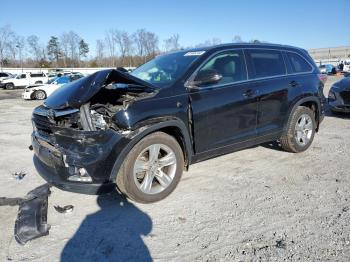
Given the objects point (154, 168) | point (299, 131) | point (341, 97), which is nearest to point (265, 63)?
point (299, 131)

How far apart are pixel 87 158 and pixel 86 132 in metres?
0.28

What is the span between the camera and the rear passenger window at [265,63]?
4906 millimetres

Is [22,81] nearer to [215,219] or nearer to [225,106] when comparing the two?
[225,106]

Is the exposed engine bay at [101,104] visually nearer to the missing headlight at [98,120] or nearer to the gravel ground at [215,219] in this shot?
the missing headlight at [98,120]

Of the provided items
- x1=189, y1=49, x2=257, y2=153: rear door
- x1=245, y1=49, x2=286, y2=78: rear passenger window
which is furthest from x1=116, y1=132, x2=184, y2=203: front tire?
x1=245, y1=49, x2=286, y2=78: rear passenger window

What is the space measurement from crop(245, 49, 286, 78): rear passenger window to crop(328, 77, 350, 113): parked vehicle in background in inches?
167

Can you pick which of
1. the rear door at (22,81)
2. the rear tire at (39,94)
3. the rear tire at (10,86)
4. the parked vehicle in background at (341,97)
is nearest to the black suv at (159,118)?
the parked vehicle in background at (341,97)

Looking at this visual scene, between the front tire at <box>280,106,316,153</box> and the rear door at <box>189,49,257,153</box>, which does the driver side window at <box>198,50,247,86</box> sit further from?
the front tire at <box>280,106,316,153</box>

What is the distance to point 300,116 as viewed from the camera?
5609 mm

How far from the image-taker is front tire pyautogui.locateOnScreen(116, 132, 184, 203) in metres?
3.67

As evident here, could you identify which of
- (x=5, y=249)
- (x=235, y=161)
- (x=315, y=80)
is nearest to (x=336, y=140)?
(x=315, y=80)

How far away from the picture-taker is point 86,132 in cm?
349

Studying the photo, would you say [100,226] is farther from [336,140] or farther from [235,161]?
[336,140]

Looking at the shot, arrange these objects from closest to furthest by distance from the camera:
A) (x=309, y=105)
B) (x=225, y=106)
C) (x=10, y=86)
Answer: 1. (x=225, y=106)
2. (x=309, y=105)
3. (x=10, y=86)
